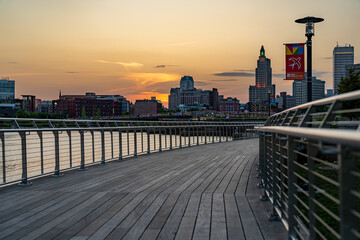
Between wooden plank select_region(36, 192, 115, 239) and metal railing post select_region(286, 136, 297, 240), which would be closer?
metal railing post select_region(286, 136, 297, 240)

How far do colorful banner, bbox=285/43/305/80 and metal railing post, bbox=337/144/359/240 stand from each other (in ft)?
49.6

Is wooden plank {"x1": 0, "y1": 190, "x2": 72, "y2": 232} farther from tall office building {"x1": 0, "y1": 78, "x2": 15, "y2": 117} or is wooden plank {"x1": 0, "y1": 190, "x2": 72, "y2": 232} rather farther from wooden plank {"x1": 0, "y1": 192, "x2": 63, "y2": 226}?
tall office building {"x1": 0, "y1": 78, "x2": 15, "y2": 117}

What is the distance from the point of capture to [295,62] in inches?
640

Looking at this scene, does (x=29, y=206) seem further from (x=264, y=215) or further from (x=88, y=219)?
(x=264, y=215)

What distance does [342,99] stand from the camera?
88.7 inches

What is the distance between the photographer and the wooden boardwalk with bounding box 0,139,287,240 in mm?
4160

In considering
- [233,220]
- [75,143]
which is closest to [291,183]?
[233,220]

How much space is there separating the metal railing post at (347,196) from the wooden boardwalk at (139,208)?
2.18 meters

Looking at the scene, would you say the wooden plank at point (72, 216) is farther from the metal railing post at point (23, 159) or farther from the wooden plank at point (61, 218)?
the metal railing post at point (23, 159)

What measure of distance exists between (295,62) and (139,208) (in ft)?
Answer: 42.4

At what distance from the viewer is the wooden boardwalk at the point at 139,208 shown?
13.6 feet

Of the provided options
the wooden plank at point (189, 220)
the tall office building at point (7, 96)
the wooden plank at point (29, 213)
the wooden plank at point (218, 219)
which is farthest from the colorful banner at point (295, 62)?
the tall office building at point (7, 96)

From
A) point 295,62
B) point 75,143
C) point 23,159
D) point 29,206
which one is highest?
point 295,62

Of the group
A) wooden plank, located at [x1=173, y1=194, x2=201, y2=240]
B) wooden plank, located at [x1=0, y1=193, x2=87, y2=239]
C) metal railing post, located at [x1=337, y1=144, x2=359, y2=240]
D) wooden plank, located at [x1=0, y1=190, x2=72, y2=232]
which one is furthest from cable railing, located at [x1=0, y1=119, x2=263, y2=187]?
metal railing post, located at [x1=337, y1=144, x2=359, y2=240]
